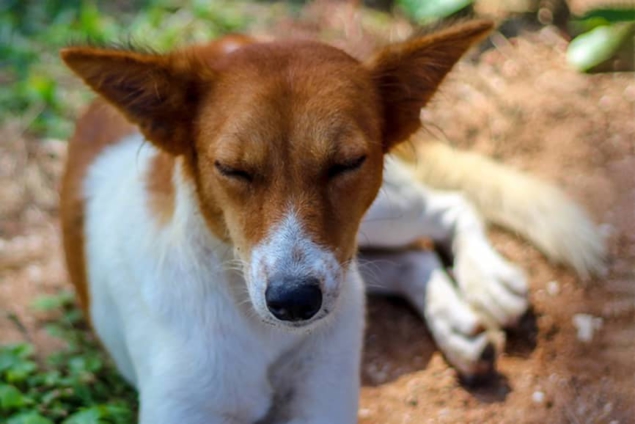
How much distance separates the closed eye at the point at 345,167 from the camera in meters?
2.97

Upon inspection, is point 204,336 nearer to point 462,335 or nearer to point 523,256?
point 462,335

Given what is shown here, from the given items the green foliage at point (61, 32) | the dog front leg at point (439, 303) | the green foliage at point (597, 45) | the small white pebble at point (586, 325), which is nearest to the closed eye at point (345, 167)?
the dog front leg at point (439, 303)

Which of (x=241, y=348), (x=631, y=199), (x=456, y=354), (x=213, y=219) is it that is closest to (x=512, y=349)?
(x=456, y=354)

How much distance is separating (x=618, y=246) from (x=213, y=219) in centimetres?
238

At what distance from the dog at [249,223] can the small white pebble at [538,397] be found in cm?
24

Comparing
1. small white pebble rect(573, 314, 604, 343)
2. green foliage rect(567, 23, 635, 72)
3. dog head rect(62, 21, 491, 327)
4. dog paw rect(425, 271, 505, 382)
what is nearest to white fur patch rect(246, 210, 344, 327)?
dog head rect(62, 21, 491, 327)

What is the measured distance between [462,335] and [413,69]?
136cm

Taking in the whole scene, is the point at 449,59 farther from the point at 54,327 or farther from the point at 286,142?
the point at 54,327

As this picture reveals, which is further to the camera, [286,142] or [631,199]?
[631,199]

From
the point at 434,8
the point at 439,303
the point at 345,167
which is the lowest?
the point at 439,303

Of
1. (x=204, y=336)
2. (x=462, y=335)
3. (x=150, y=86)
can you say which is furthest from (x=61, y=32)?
(x=462, y=335)

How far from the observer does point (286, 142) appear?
114 inches

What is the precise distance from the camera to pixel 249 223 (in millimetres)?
2953

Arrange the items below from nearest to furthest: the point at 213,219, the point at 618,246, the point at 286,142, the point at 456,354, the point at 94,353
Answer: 1. the point at 286,142
2. the point at 213,219
3. the point at 456,354
4. the point at 94,353
5. the point at 618,246
